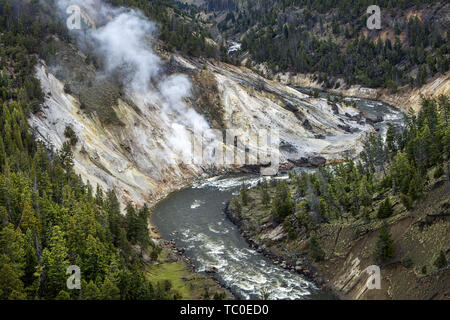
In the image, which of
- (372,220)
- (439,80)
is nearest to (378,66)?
(439,80)

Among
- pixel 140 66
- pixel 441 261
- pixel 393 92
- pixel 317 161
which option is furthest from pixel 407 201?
pixel 393 92

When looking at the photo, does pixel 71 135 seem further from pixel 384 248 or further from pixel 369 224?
pixel 384 248

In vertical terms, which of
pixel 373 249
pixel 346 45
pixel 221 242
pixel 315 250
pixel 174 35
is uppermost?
pixel 346 45

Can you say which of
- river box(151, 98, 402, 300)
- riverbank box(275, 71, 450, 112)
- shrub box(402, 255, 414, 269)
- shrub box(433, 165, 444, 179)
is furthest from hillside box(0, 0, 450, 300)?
river box(151, 98, 402, 300)

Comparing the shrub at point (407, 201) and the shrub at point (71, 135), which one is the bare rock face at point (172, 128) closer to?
the shrub at point (71, 135)

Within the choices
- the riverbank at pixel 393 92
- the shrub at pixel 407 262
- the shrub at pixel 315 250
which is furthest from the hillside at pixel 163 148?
the shrub at pixel 315 250
